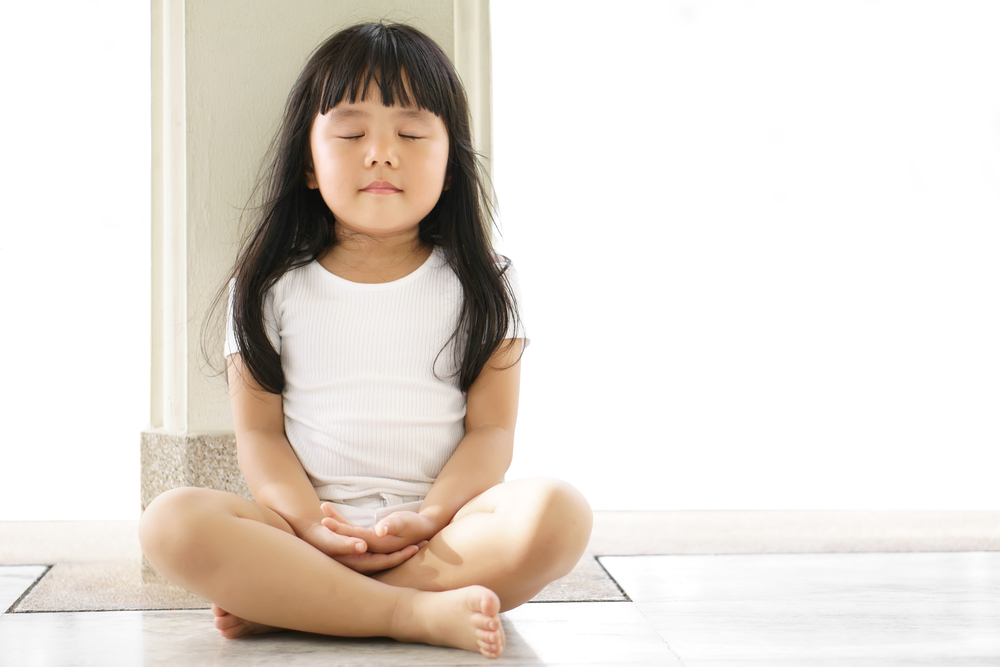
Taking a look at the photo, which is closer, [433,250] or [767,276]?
[433,250]

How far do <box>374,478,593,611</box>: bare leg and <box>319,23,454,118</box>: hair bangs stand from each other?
18.8 inches

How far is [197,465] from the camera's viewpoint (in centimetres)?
121

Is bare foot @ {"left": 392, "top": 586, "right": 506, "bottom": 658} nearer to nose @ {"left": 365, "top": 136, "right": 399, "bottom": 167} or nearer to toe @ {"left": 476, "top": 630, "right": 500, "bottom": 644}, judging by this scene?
toe @ {"left": 476, "top": 630, "right": 500, "bottom": 644}

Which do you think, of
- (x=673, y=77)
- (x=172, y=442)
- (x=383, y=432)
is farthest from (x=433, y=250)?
(x=673, y=77)

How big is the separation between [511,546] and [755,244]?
40.8 inches

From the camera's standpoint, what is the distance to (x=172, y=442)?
1.23m

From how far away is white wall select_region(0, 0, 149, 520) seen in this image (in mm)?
1567

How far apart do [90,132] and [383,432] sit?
0.89 metres

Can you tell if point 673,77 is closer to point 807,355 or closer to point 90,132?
point 807,355

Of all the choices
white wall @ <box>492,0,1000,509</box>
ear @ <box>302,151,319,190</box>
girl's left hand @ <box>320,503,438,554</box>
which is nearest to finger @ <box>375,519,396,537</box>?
girl's left hand @ <box>320,503,438,554</box>

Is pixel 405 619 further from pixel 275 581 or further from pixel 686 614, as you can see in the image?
pixel 686 614

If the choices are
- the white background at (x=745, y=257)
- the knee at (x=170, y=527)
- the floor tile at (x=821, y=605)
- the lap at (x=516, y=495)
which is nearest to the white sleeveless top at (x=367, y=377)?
the lap at (x=516, y=495)

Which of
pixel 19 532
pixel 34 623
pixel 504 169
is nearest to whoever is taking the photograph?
pixel 34 623

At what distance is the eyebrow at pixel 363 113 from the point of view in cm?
108
